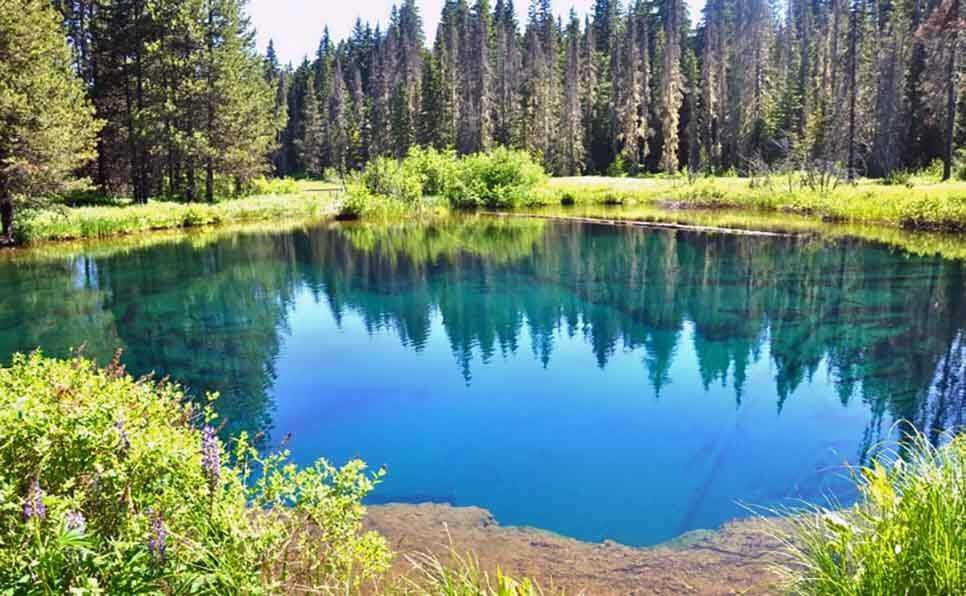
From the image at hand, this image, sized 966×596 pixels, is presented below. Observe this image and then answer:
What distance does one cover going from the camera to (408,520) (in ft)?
25.6

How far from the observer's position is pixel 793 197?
3681 centimetres

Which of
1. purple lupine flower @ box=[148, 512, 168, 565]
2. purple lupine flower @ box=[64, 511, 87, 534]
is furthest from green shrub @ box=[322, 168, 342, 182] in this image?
purple lupine flower @ box=[64, 511, 87, 534]

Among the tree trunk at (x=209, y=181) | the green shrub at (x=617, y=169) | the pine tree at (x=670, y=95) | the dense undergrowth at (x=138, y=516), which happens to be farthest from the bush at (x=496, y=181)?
the dense undergrowth at (x=138, y=516)

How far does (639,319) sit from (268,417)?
30.9 feet

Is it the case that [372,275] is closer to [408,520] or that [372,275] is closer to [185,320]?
[185,320]

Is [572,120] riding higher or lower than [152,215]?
higher

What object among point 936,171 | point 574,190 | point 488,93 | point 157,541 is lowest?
point 157,541

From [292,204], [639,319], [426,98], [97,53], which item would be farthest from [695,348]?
[426,98]

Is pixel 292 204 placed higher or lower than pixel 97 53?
lower

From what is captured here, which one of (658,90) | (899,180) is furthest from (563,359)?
(658,90)

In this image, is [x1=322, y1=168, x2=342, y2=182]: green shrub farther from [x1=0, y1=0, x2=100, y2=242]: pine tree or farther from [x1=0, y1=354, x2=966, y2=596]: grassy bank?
[x1=0, y1=354, x2=966, y2=596]: grassy bank

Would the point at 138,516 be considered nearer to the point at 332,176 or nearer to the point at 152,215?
the point at 152,215

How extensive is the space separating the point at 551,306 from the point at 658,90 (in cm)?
5156

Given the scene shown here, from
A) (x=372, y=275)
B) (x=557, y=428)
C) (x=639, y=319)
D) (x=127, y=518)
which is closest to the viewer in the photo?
(x=127, y=518)
